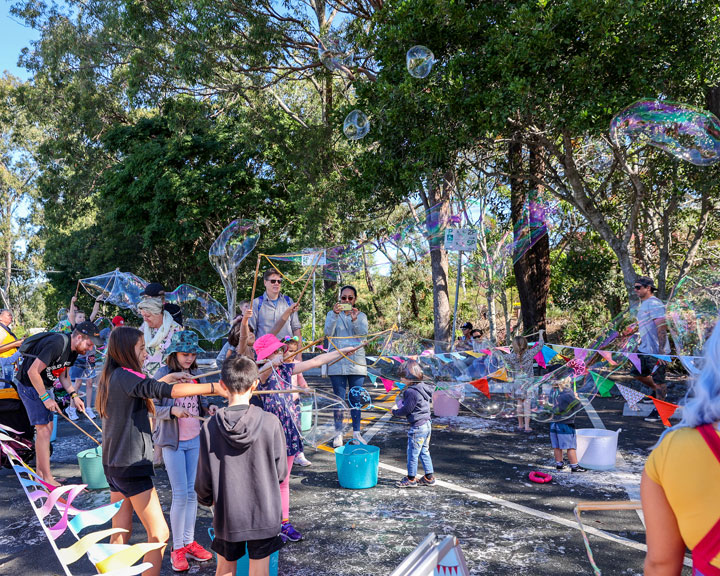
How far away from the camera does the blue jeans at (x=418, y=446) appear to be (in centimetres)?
504

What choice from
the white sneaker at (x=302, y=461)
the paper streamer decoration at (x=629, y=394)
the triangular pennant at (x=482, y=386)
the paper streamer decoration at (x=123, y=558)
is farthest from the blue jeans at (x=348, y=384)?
the paper streamer decoration at (x=123, y=558)

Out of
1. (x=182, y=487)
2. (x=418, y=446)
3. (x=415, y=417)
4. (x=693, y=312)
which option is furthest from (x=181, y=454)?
(x=693, y=312)

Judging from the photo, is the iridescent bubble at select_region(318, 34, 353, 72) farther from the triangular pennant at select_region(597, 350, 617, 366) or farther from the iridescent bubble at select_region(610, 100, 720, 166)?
the triangular pennant at select_region(597, 350, 617, 366)

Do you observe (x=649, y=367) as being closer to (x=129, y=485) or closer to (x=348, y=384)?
(x=348, y=384)

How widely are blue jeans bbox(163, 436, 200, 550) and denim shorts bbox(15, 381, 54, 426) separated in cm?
202

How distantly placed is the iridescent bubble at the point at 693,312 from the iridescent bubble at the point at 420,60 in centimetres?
502

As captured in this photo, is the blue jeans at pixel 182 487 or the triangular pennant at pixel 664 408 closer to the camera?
the blue jeans at pixel 182 487

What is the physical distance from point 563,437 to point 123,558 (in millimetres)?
4585

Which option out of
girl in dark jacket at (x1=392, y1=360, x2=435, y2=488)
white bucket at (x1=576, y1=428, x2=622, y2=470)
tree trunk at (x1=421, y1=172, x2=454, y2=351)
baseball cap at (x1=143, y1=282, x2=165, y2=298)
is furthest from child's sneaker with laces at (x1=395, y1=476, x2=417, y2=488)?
tree trunk at (x1=421, y1=172, x2=454, y2=351)

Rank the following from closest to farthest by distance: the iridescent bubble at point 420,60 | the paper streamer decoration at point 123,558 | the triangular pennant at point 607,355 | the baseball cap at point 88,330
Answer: the paper streamer decoration at point 123,558, the baseball cap at point 88,330, the triangular pennant at point 607,355, the iridescent bubble at point 420,60

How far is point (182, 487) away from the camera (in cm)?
363

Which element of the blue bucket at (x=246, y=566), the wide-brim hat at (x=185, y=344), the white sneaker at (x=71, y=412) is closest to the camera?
the blue bucket at (x=246, y=566)

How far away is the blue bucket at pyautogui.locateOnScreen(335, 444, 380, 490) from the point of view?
16.6 ft

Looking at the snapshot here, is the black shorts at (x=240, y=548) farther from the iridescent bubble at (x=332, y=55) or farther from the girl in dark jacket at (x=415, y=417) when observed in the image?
the iridescent bubble at (x=332, y=55)
